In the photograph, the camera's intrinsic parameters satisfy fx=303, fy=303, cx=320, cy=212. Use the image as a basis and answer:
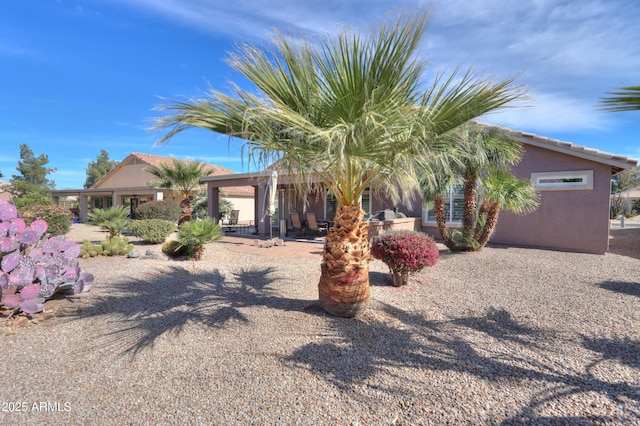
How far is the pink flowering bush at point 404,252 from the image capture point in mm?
6066

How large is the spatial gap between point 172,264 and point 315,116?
21.1 ft

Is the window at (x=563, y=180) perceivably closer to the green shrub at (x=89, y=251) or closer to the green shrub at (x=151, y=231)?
the green shrub at (x=151, y=231)

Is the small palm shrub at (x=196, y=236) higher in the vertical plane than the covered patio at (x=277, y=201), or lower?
lower

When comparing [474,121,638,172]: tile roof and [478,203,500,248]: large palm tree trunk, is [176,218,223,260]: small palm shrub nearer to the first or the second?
[478,203,500,248]: large palm tree trunk

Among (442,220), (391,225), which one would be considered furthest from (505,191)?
(391,225)

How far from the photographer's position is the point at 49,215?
1191 centimetres

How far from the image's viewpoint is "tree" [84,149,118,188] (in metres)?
57.1

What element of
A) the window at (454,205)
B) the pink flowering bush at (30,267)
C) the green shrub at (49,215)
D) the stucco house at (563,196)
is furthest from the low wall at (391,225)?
the green shrub at (49,215)

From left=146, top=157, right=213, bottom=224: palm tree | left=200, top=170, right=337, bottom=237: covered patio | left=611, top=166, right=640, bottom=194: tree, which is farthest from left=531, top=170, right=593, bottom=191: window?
left=611, top=166, right=640, bottom=194: tree

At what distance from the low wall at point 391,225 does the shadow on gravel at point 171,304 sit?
5211 millimetres

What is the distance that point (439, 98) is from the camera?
363 centimetres

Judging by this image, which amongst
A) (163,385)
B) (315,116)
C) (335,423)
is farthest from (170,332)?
(315,116)

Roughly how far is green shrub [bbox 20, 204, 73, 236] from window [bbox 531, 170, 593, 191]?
18.0 meters

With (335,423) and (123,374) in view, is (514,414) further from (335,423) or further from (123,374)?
(123,374)
